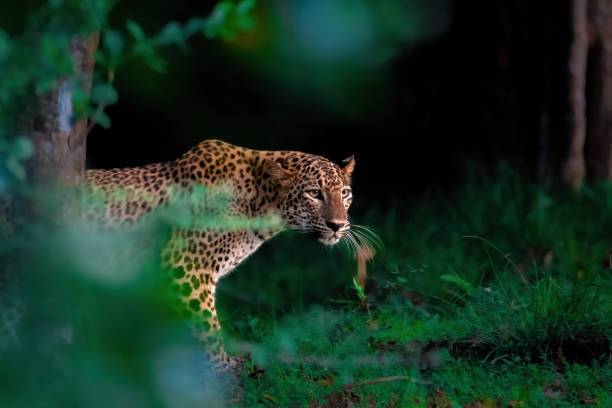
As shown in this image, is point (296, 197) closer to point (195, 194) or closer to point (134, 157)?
point (195, 194)

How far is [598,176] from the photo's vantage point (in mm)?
9477

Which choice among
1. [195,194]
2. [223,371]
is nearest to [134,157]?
[223,371]

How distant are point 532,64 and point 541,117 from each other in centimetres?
53

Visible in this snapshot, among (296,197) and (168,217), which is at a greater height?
(168,217)

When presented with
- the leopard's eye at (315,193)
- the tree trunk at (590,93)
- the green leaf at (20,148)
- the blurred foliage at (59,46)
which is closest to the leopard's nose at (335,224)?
the leopard's eye at (315,193)

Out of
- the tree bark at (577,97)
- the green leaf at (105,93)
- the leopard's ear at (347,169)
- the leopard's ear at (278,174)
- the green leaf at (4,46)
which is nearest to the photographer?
the green leaf at (4,46)

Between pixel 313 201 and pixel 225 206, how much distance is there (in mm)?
643

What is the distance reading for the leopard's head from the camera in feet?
21.9

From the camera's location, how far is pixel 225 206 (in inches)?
251

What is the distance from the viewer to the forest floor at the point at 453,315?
17.0ft

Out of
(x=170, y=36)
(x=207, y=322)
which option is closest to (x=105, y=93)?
(x=170, y=36)

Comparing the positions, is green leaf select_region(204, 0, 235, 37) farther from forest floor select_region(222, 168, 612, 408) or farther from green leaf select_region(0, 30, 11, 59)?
forest floor select_region(222, 168, 612, 408)

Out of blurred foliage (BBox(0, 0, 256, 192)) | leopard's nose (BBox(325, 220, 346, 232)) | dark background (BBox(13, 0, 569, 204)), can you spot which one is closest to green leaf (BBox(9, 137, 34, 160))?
blurred foliage (BBox(0, 0, 256, 192))

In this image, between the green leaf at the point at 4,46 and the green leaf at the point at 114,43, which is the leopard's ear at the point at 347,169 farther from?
the green leaf at the point at 4,46
